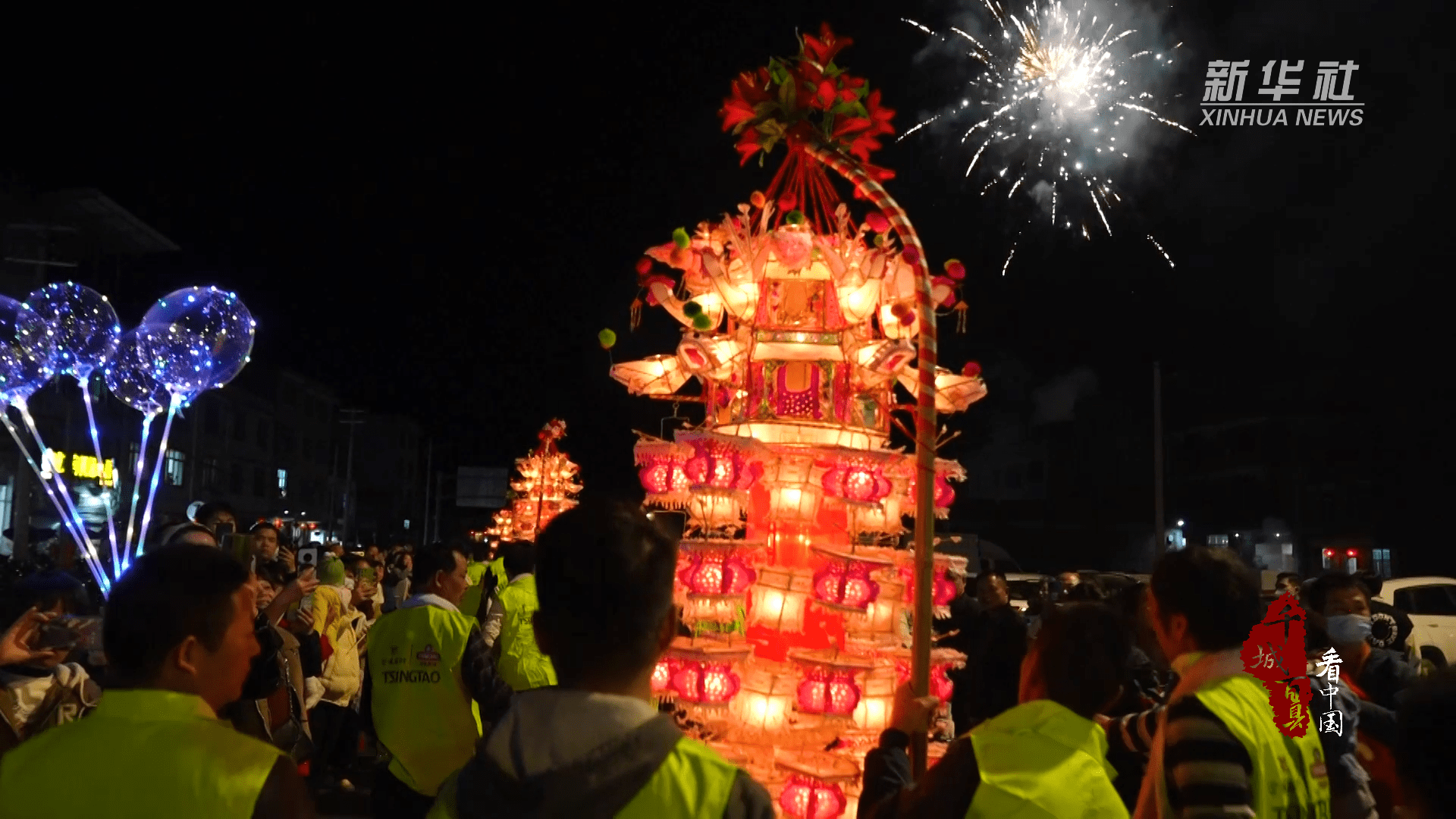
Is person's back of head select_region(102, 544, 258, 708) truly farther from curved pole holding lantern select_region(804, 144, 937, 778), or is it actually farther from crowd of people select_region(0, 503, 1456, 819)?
curved pole holding lantern select_region(804, 144, 937, 778)

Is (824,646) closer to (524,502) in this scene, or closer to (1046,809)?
(1046,809)

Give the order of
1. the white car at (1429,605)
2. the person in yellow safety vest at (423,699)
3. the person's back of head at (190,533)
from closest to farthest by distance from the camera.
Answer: the person in yellow safety vest at (423,699) → the person's back of head at (190,533) → the white car at (1429,605)

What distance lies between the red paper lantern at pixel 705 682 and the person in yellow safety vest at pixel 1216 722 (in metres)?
Result: 3.17

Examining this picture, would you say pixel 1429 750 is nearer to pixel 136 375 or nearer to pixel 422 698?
pixel 422 698

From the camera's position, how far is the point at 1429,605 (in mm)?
14984

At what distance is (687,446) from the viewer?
6.37 meters

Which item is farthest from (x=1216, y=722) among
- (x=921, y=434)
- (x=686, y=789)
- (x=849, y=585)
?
(x=849, y=585)

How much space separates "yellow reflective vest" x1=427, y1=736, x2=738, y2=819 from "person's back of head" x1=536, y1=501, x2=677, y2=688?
0.66 feet

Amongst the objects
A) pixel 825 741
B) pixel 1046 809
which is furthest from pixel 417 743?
pixel 1046 809

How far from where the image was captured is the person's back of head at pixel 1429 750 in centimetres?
191

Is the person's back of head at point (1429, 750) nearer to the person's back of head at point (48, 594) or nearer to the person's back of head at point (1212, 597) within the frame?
the person's back of head at point (1212, 597)

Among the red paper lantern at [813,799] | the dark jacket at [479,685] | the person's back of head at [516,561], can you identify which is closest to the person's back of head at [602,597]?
the dark jacket at [479,685]

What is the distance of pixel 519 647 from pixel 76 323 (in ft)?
22.2

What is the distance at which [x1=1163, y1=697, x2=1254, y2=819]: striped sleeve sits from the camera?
111 inches
